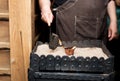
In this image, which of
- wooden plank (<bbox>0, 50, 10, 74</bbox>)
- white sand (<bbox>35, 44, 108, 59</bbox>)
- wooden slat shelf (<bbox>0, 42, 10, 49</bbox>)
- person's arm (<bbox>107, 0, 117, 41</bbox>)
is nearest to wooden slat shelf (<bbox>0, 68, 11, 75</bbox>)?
wooden plank (<bbox>0, 50, 10, 74</bbox>)

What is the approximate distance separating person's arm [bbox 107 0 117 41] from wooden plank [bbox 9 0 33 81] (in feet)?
2.52

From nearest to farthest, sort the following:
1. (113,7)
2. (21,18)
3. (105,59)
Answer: (105,59) → (21,18) → (113,7)

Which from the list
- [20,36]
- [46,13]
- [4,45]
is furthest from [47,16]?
[4,45]

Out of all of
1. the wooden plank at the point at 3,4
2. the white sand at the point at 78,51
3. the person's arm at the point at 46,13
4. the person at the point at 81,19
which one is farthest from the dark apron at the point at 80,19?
the wooden plank at the point at 3,4

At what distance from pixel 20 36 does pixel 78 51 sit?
45cm

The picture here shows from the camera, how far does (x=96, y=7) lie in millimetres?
2469

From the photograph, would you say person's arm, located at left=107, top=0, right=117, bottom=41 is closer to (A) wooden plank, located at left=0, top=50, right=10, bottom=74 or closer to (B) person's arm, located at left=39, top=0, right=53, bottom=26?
(B) person's arm, located at left=39, top=0, right=53, bottom=26

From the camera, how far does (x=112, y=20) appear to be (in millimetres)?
2604

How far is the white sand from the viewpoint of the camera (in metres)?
1.99

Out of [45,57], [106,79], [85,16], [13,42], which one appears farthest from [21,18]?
[106,79]

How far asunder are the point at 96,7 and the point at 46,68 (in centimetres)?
85

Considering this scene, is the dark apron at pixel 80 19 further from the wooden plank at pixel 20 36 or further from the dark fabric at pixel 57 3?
the wooden plank at pixel 20 36

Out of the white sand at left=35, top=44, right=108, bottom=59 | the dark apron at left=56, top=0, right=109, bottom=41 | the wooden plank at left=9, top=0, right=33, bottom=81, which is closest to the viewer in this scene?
the white sand at left=35, top=44, right=108, bottom=59

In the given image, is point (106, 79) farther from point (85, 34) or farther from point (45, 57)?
point (85, 34)
